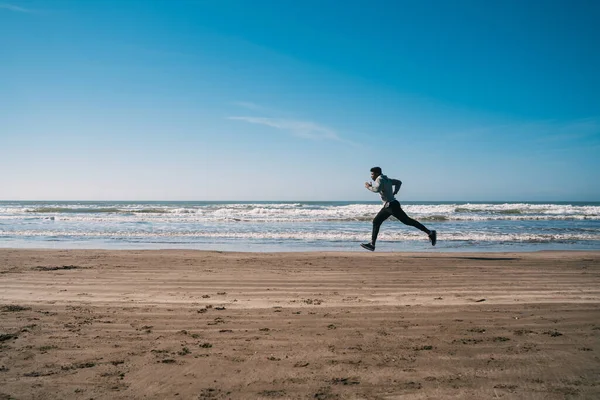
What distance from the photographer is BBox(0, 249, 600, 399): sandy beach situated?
113 inches

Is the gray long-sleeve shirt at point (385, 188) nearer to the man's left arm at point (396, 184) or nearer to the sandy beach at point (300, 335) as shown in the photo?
the man's left arm at point (396, 184)

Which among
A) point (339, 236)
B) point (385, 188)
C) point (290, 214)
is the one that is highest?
point (385, 188)

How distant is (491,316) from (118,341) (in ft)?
13.2

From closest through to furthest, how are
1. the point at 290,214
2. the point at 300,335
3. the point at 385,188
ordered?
the point at 300,335, the point at 385,188, the point at 290,214

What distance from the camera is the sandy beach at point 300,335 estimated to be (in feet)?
9.44

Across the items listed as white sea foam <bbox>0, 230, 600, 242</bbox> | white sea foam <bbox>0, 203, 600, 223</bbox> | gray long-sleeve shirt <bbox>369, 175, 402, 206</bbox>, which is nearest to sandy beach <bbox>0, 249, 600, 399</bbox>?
gray long-sleeve shirt <bbox>369, 175, 402, 206</bbox>

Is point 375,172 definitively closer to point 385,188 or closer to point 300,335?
point 385,188

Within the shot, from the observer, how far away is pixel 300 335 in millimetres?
3941

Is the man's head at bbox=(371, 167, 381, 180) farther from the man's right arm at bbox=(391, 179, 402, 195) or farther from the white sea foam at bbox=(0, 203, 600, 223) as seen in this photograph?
the white sea foam at bbox=(0, 203, 600, 223)

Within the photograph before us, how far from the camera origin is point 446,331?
403 centimetres

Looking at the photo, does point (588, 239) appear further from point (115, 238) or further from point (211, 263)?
point (115, 238)

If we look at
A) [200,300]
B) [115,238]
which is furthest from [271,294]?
[115,238]

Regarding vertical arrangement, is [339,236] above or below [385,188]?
below

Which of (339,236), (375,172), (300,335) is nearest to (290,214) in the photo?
(339,236)
